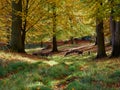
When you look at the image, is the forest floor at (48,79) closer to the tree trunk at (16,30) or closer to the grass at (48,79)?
the grass at (48,79)

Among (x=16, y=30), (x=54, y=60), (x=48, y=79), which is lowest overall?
(x=54, y=60)

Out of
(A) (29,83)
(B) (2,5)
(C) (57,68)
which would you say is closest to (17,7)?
(B) (2,5)

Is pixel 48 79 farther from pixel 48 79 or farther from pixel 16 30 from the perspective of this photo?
pixel 16 30

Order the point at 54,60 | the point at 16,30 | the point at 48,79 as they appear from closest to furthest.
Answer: the point at 48,79
the point at 16,30
the point at 54,60

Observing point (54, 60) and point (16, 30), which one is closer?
point (16, 30)

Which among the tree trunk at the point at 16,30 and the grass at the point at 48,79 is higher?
the tree trunk at the point at 16,30

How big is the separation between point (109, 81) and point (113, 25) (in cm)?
1189

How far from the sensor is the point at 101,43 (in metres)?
22.1

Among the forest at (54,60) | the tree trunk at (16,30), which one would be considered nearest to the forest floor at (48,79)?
the forest at (54,60)

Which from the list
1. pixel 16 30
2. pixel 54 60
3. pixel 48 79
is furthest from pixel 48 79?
pixel 54 60

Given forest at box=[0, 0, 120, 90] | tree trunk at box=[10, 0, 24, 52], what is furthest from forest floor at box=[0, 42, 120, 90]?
tree trunk at box=[10, 0, 24, 52]

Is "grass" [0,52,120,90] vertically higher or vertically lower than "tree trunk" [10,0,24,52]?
lower

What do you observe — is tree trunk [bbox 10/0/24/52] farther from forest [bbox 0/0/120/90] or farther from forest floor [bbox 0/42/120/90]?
forest floor [bbox 0/42/120/90]

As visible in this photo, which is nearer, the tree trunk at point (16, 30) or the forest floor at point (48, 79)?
the forest floor at point (48, 79)
